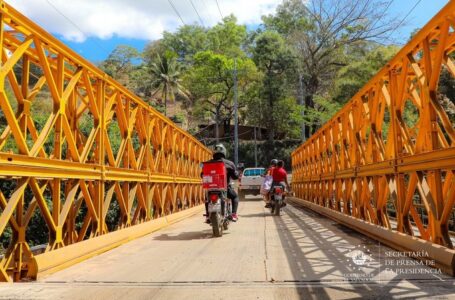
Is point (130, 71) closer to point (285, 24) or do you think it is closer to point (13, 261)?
point (285, 24)

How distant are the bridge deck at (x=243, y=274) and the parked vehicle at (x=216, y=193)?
2.29 ft

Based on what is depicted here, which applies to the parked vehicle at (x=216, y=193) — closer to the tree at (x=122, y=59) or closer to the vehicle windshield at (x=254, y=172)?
the vehicle windshield at (x=254, y=172)

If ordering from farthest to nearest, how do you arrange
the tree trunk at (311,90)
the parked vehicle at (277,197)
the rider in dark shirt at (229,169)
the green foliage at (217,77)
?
the green foliage at (217,77) → the tree trunk at (311,90) → the parked vehicle at (277,197) → the rider in dark shirt at (229,169)

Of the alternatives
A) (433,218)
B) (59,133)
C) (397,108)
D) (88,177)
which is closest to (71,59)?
(59,133)

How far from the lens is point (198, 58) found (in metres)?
52.2

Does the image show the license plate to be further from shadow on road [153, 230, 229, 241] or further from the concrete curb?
the concrete curb

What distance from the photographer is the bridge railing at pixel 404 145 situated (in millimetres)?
5148

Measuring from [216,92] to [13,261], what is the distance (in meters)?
46.9

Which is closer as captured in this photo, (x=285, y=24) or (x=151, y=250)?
(x=151, y=250)

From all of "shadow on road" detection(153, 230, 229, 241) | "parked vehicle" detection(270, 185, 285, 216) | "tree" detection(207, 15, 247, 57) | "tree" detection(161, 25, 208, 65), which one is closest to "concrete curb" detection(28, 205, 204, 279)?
"shadow on road" detection(153, 230, 229, 241)

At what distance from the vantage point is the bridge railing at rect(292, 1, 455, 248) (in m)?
5.15

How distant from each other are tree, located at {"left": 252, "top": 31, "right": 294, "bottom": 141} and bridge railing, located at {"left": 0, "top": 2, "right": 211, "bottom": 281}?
37.2 meters

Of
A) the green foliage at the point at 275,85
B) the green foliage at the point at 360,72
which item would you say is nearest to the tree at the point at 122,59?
the green foliage at the point at 275,85

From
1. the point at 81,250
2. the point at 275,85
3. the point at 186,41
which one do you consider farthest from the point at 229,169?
the point at 186,41
